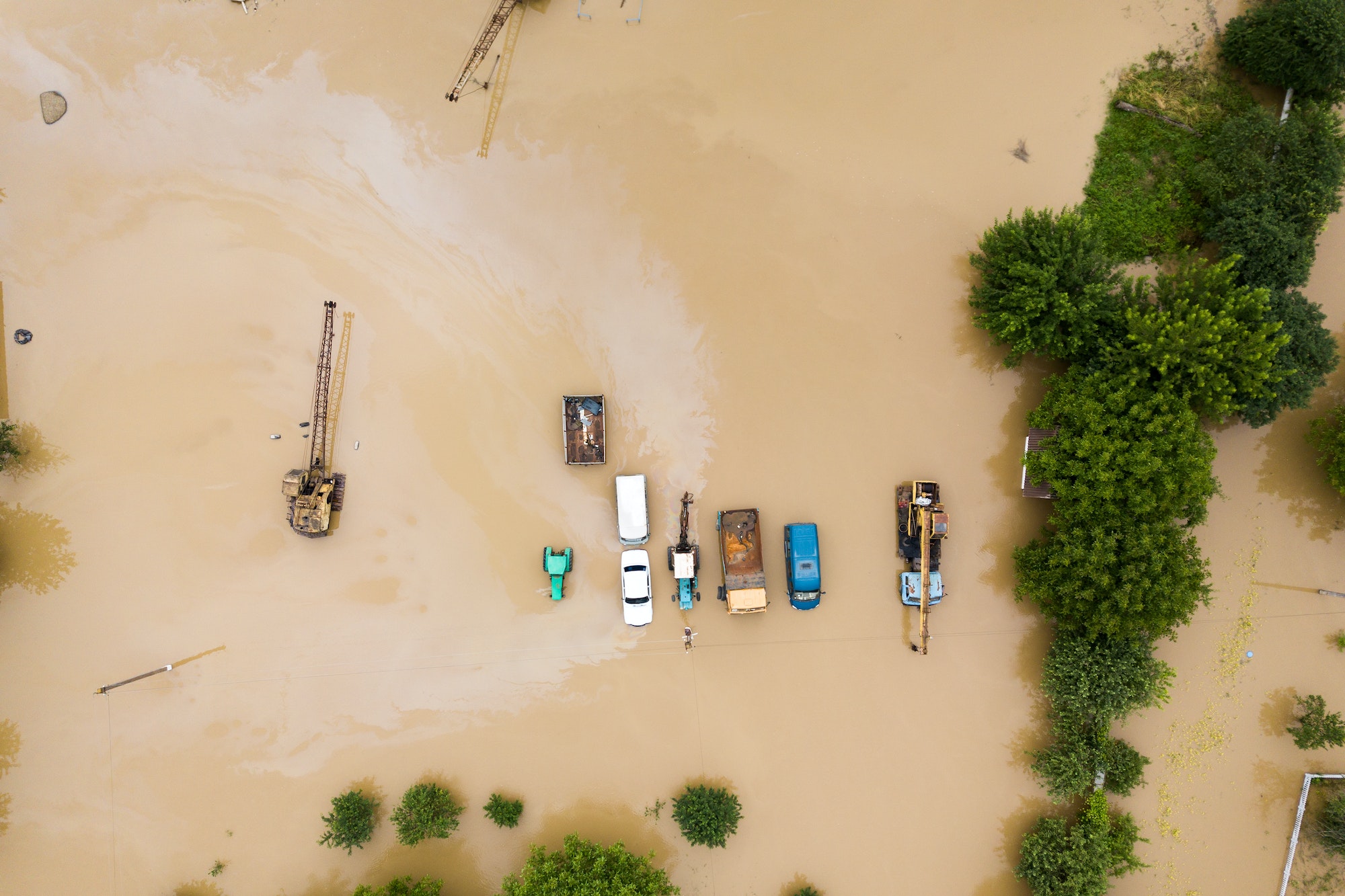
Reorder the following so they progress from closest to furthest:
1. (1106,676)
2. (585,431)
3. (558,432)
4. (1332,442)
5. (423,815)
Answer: (1106,676) < (1332,442) < (423,815) < (585,431) < (558,432)

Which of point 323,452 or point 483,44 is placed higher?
point 483,44

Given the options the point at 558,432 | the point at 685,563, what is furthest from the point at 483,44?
the point at 685,563

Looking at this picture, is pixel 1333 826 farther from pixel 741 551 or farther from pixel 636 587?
pixel 636 587

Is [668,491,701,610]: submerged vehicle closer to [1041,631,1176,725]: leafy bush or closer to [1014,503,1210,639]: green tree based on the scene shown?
[1014,503,1210,639]: green tree

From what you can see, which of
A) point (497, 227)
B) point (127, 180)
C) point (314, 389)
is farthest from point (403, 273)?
point (127, 180)

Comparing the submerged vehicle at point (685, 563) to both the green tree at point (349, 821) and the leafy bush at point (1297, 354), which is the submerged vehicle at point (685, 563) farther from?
the leafy bush at point (1297, 354)

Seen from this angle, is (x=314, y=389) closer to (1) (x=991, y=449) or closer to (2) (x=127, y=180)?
(2) (x=127, y=180)

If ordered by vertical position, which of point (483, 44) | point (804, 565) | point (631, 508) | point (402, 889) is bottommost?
point (402, 889)
